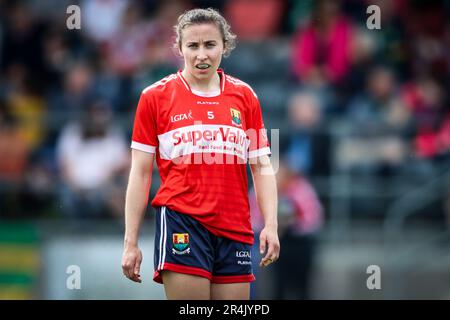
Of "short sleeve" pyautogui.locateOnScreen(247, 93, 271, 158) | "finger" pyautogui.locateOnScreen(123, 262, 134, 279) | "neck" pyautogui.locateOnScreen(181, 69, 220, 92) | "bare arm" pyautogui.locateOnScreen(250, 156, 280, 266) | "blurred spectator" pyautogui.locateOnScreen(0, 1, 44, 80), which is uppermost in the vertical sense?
"blurred spectator" pyautogui.locateOnScreen(0, 1, 44, 80)

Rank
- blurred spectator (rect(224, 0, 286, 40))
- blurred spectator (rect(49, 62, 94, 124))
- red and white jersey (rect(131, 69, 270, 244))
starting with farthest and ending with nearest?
1. blurred spectator (rect(224, 0, 286, 40))
2. blurred spectator (rect(49, 62, 94, 124))
3. red and white jersey (rect(131, 69, 270, 244))

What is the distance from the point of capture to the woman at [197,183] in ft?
20.5

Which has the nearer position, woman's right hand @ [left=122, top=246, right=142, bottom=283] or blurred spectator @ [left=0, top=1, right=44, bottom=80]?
woman's right hand @ [left=122, top=246, right=142, bottom=283]

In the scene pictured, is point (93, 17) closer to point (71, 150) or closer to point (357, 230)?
point (71, 150)

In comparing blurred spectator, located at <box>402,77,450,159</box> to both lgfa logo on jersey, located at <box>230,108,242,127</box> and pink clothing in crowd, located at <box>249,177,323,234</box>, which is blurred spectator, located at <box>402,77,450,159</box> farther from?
lgfa logo on jersey, located at <box>230,108,242,127</box>

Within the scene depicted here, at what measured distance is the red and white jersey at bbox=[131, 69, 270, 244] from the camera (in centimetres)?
629

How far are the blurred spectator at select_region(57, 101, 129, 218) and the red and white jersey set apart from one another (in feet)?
18.7

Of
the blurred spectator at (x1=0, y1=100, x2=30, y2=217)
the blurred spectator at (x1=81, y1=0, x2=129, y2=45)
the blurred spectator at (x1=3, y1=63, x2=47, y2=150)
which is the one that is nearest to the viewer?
the blurred spectator at (x1=0, y1=100, x2=30, y2=217)

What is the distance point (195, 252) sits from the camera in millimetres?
6211

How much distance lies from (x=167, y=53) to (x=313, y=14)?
193cm

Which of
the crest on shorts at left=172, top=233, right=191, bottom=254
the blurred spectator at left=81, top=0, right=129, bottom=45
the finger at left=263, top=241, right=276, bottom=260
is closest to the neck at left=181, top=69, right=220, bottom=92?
the crest on shorts at left=172, top=233, right=191, bottom=254

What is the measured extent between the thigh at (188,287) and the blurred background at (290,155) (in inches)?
196

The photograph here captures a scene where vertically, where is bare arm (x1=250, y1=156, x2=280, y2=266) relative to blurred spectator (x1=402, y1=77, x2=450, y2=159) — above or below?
below

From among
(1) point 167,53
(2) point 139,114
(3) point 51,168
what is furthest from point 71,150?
(2) point 139,114
